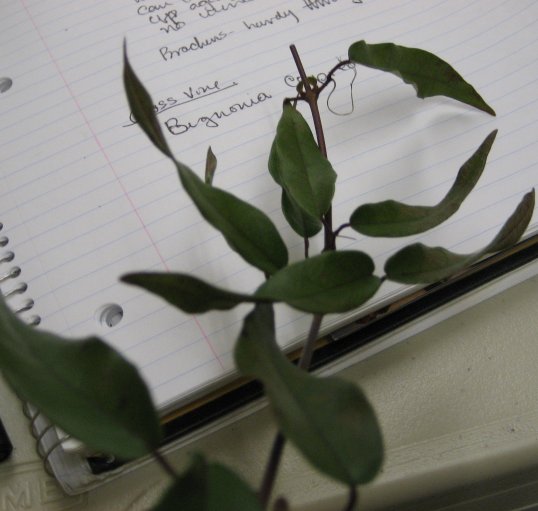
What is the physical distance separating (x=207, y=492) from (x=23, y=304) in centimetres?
22

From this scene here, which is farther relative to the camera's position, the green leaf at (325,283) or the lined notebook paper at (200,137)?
the lined notebook paper at (200,137)

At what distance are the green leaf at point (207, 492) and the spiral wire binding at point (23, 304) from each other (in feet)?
0.48

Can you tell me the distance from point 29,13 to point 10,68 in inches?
2.0

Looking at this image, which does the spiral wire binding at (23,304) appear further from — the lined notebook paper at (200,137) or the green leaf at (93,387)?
the green leaf at (93,387)

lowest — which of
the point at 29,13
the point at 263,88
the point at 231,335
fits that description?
the point at 231,335

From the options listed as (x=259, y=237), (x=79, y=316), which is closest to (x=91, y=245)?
(x=79, y=316)

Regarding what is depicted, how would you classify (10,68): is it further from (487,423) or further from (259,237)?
(487,423)

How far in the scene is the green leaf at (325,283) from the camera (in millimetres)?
222

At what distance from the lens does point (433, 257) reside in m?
0.26

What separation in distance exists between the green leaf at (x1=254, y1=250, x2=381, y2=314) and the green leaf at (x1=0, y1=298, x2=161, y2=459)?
5cm

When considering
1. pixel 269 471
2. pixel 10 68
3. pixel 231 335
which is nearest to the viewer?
pixel 269 471

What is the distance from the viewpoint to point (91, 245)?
1.21ft

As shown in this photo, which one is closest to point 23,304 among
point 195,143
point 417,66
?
point 195,143

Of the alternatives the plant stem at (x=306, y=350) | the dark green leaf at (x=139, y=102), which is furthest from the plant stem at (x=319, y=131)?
the dark green leaf at (x=139, y=102)
